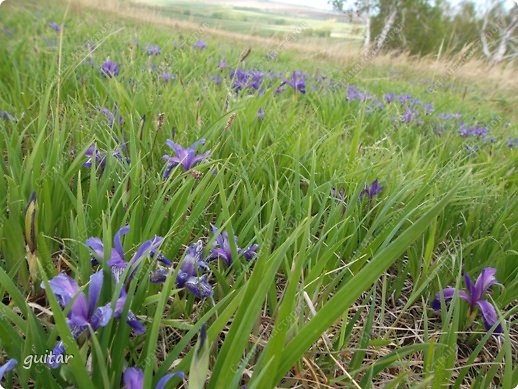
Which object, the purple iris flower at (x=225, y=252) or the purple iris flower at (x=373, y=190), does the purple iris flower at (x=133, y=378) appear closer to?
the purple iris flower at (x=225, y=252)

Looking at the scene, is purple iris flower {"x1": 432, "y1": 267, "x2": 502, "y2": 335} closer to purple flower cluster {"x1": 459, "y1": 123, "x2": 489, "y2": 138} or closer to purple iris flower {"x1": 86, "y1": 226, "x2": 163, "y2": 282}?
purple iris flower {"x1": 86, "y1": 226, "x2": 163, "y2": 282}

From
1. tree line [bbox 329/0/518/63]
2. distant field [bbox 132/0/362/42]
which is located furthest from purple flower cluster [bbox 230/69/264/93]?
tree line [bbox 329/0/518/63]

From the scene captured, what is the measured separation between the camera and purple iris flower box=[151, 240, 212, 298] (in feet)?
3.11

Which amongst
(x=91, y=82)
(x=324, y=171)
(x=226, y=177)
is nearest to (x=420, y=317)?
(x=324, y=171)

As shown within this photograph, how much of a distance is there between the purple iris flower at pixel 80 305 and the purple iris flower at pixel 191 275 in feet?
0.55

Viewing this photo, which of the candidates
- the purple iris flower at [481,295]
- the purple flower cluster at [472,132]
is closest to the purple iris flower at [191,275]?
the purple iris flower at [481,295]

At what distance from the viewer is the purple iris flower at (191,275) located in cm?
95

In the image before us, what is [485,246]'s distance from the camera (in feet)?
4.91

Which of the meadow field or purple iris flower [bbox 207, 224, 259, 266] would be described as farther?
purple iris flower [bbox 207, 224, 259, 266]

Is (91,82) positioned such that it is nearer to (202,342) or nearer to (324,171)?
(324,171)

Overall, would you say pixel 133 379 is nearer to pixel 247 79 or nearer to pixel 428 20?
pixel 247 79

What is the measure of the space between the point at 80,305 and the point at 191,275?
0.27 m

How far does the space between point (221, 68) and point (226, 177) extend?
2111 millimetres

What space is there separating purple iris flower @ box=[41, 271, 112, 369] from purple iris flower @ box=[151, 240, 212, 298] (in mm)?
166
